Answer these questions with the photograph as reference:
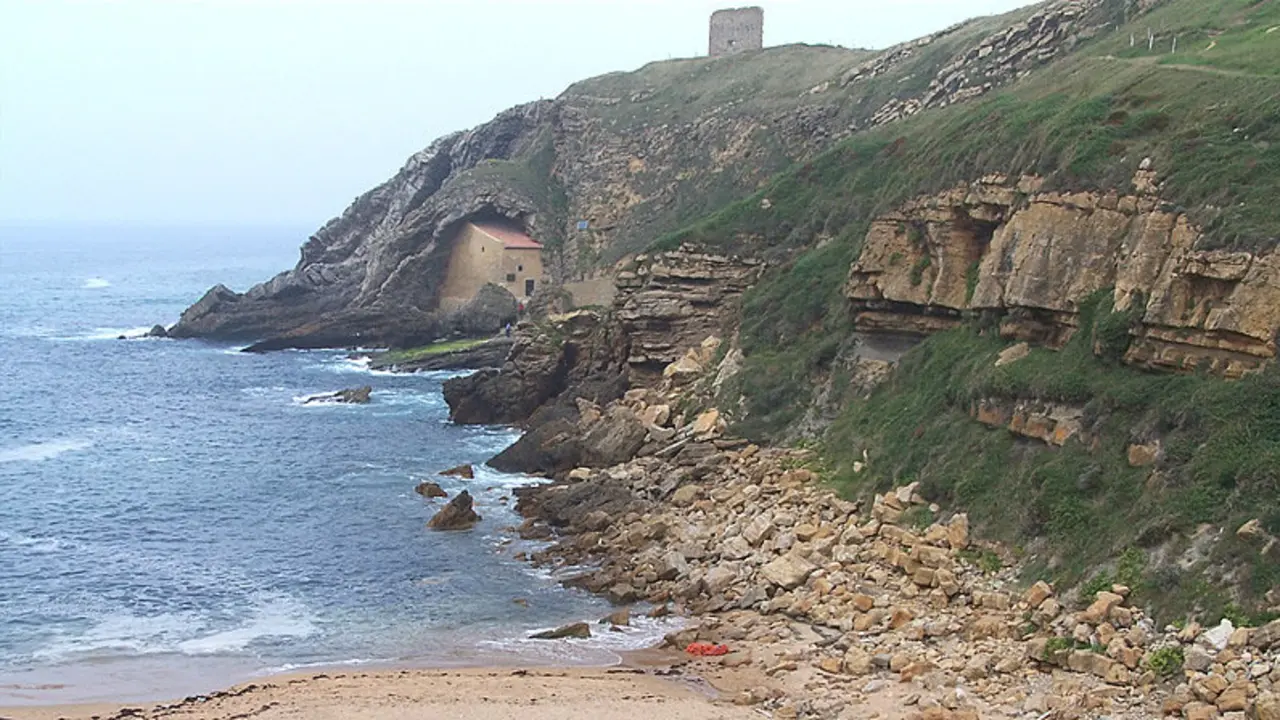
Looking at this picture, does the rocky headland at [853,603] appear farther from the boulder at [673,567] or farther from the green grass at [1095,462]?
the green grass at [1095,462]

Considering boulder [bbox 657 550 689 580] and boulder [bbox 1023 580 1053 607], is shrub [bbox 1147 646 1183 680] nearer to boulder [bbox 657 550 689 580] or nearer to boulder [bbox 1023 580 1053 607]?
boulder [bbox 1023 580 1053 607]

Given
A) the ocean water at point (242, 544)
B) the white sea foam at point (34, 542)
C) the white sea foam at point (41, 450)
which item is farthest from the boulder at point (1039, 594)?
the white sea foam at point (41, 450)

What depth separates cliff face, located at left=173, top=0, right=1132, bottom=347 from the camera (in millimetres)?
69938

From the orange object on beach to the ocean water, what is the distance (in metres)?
1.57

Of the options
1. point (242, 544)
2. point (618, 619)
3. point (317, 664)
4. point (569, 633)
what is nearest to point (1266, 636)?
point (618, 619)

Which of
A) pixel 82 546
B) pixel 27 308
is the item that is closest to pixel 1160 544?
pixel 82 546

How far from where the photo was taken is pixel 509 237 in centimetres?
8425

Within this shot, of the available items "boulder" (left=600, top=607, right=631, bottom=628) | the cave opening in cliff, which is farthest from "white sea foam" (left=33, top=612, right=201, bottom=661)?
the cave opening in cliff

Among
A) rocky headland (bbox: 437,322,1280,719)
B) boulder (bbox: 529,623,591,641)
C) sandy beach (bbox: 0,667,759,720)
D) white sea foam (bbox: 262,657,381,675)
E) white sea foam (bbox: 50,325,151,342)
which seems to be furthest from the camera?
white sea foam (bbox: 50,325,151,342)

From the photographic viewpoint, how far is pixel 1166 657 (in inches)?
819

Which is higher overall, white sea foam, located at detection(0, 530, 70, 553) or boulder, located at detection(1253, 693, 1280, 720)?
boulder, located at detection(1253, 693, 1280, 720)

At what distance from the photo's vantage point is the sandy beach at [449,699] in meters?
23.4

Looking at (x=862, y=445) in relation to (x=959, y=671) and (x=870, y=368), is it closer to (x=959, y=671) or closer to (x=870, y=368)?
(x=870, y=368)

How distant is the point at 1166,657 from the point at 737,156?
55.5 metres
